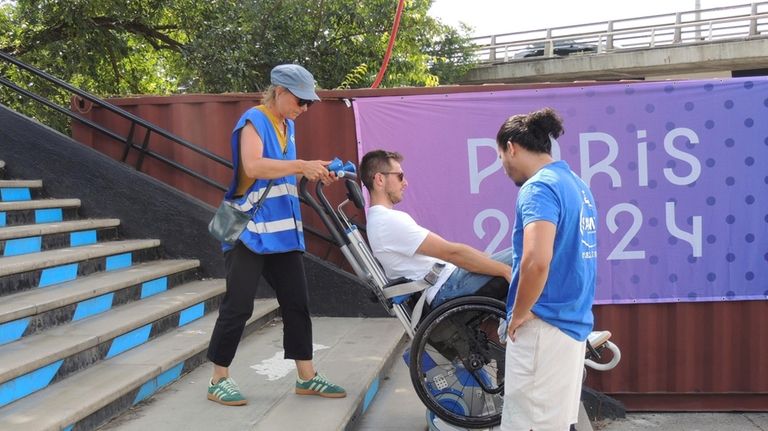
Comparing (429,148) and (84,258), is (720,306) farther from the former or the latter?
(84,258)

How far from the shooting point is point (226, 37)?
425 inches

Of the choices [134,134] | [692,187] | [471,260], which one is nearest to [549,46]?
[692,187]

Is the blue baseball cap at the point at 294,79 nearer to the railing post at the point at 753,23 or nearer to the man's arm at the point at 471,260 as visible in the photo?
the man's arm at the point at 471,260

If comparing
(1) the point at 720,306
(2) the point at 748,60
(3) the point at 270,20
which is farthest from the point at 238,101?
(2) the point at 748,60

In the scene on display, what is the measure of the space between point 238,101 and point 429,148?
178 cm

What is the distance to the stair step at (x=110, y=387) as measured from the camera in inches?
121

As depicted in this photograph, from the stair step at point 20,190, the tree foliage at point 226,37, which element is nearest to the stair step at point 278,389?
the stair step at point 20,190

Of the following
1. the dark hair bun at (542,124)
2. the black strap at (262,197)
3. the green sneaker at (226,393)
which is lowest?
the green sneaker at (226,393)

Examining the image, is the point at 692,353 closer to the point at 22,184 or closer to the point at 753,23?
the point at 22,184

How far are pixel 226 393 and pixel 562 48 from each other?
24.0 m

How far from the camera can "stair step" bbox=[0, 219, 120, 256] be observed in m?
4.74

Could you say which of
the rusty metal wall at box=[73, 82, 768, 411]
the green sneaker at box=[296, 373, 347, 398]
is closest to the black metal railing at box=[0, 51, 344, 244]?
the rusty metal wall at box=[73, 82, 768, 411]

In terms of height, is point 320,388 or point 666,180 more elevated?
point 666,180

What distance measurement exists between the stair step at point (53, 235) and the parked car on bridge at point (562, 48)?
21.8 m
